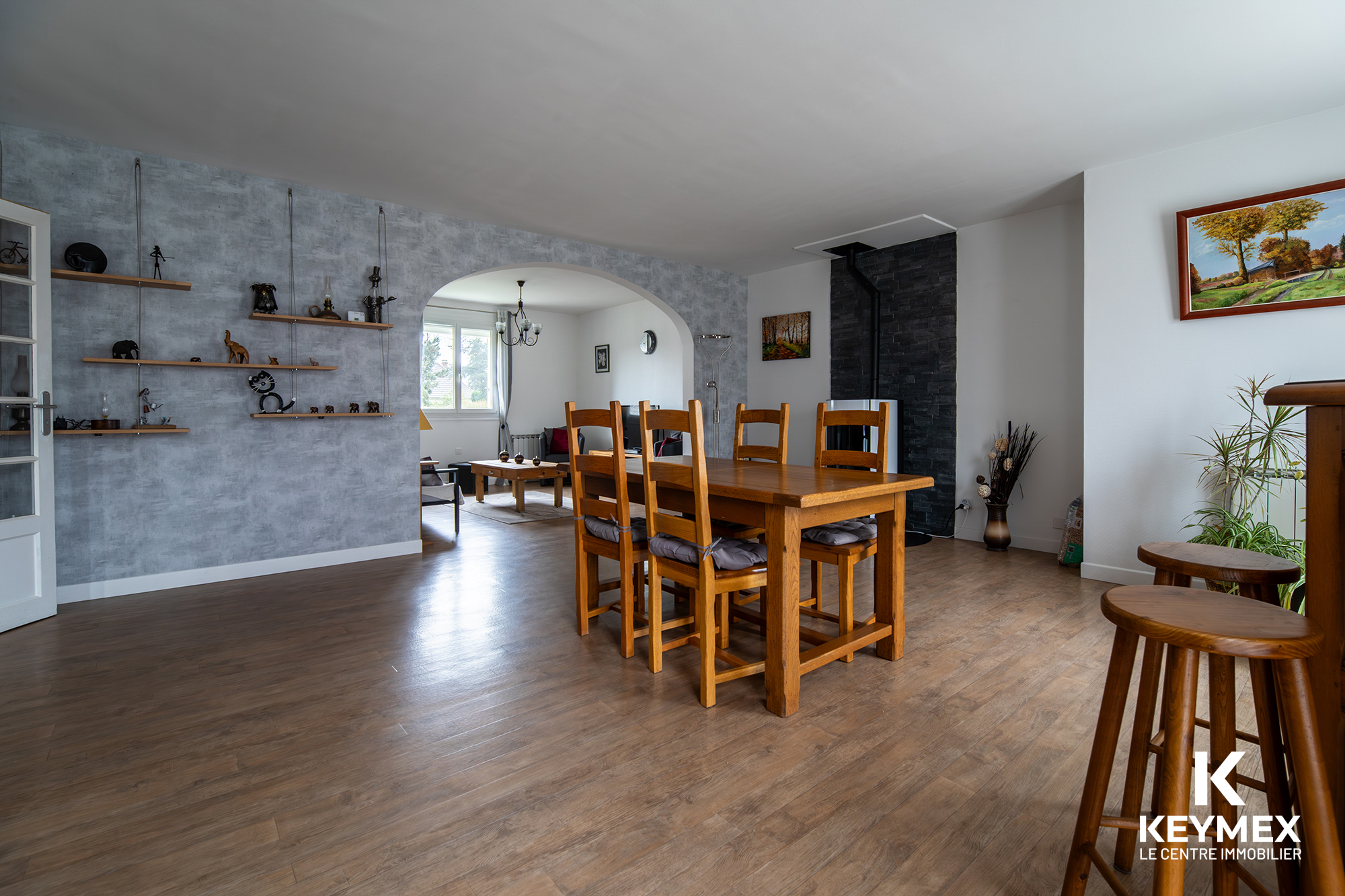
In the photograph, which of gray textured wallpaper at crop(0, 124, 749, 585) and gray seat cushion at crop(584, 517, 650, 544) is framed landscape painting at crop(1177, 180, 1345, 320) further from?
→ gray textured wallpaper at crop(0, 124, 749, 585)

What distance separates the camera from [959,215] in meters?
4.85

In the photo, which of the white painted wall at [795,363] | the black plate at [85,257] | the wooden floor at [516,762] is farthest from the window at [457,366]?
the wooden floor at [516,762]

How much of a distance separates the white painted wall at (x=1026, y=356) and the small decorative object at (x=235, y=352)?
17.2 feet

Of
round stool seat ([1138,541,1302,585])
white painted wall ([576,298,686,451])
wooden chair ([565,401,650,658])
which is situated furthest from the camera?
white painted wall ([576,298,686,451])

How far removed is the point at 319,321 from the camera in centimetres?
421

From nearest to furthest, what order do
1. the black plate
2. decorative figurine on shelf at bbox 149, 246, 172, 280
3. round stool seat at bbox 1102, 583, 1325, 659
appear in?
round stool seat at bbox 1102, 583, 1325, 659, the black plate, decorative figurine on shelf at bbox 149, 246, 172, 280

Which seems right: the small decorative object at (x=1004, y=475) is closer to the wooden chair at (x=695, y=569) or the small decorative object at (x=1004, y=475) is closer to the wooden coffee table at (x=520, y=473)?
the wooden chair at (x=695, y=569)

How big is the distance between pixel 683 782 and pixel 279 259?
4177 mm

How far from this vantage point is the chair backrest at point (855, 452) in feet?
9.20

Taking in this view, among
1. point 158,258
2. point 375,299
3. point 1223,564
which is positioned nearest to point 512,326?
point 375,299

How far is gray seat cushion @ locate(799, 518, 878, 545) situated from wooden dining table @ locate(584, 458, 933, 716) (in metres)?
0.08

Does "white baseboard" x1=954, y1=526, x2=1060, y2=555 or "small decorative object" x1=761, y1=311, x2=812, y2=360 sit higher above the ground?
"small decorative object" x1=761, y1=311, x2=812, y2=360

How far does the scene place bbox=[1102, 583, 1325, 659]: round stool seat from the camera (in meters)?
0.90

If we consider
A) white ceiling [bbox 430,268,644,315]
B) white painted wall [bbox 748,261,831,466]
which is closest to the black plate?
white ceiling [bbox 430,268,644,315]
